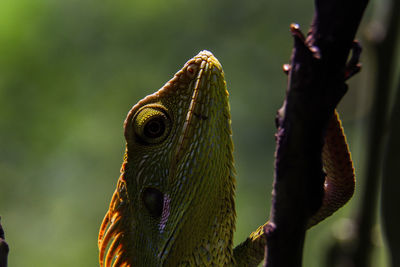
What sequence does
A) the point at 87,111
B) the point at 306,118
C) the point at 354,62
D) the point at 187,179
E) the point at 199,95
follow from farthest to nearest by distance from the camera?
1. the point at 87,111
2. the point at 199,95
3. the point at 187,179
4. the point at 354,62
5. the point at 306,118

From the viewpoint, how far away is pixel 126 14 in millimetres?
12625

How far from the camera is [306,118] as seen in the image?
1.75 meters

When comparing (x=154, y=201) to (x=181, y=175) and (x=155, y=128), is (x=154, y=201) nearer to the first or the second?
(x=181, y=175)

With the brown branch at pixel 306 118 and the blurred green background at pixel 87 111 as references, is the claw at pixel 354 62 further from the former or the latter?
the blurred green background at pixel 87 111

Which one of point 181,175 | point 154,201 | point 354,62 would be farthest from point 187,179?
point 354,62

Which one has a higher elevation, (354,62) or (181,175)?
(181,175)

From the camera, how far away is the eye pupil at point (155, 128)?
11.6 ft

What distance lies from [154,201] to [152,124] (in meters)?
0.49

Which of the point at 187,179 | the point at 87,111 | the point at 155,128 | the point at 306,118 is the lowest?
the point at 306,118

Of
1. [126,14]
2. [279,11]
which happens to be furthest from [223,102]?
[279,11]

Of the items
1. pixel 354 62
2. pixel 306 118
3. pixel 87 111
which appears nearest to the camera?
pixel 306 118

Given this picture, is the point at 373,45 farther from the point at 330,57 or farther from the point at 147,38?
the point at 147,38

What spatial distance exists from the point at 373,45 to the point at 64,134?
881cm

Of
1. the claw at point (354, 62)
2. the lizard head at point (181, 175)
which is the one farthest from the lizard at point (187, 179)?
the claw at point (354, 62)
